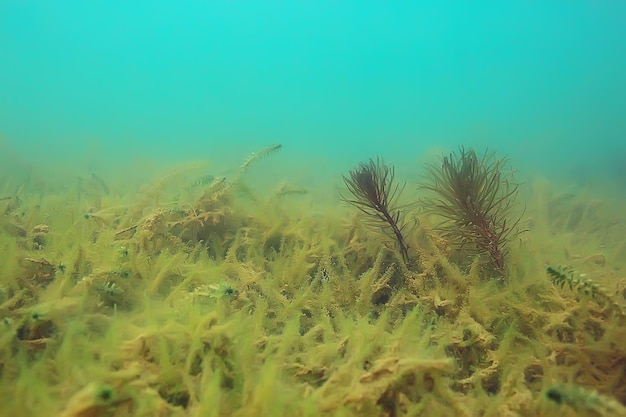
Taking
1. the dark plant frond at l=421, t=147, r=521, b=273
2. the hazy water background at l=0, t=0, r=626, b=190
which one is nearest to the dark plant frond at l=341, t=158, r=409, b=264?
the dark plant frond at l=421, t=147, r=521, b=273

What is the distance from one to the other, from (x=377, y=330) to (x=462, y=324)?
58cm

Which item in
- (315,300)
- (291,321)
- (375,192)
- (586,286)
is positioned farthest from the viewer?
(375,192)

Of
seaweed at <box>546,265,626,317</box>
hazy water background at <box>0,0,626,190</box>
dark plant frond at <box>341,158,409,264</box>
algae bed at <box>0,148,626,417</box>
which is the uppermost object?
hazy water background at <box>0,0,626,190</box>

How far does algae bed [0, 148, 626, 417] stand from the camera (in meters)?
1.72

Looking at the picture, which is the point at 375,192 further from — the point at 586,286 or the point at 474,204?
the point at 586,286

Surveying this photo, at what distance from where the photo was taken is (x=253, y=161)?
4.02 m

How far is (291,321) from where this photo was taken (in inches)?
88.7

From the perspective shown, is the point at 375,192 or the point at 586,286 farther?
the point at 375,192

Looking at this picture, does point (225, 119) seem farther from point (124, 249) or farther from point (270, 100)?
point (124, 249)

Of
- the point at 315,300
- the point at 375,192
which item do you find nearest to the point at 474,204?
the point at 375,192

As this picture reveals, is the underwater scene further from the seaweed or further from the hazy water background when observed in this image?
the hazy water background

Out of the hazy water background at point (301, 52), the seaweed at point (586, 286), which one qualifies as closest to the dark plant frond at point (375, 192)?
the seaweed at point (586, 286)

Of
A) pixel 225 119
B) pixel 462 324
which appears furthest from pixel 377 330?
pixel 225 119

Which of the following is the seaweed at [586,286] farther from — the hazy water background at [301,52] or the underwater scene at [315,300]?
the hazy water background at [301,52]
